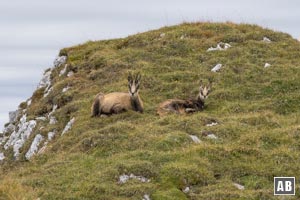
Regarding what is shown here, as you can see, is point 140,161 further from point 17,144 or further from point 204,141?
point 17,144

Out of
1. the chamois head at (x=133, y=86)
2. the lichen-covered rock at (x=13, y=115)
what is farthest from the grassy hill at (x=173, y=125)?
the lichen-covered rock at (x=13, y=115)

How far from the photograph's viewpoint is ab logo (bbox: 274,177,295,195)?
17.6 meters

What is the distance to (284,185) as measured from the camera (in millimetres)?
18219

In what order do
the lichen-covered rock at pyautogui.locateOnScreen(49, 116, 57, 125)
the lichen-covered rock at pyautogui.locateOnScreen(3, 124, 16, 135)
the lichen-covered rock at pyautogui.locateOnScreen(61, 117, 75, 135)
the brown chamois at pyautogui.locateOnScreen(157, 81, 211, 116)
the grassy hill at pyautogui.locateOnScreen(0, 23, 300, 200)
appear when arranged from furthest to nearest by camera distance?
the lichen-covered rock at pyautogui.locateOnScreen(3, 124, 16, 135) → the lichen-covered rock at pyautogui.locateOnScreen(49, 116, 57, 125) → the lichen-covered rock at pyautogui.locateOnScreen(61, 117, 75, 135) → the brown chamois at pyautogui.locateOnScreen(157, 81, 211, 116) → the grassy hill at pyautogui.locateOnScreen(0, 23, 300, 200)

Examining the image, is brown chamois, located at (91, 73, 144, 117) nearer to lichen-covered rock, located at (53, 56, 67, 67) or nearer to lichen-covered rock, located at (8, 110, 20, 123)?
lichen-covered rock, located at (53, 56, 67, 67)

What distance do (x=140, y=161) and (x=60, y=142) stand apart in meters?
6.57

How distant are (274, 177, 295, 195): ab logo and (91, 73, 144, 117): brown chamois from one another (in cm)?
942

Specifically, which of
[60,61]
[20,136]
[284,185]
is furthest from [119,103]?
[60,61]

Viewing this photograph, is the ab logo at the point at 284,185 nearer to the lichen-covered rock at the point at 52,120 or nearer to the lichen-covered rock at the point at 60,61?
the lichen-covered rock at the point at 52,120

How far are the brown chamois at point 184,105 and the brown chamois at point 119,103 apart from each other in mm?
1080

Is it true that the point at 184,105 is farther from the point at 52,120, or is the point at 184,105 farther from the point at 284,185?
the point at 284,185

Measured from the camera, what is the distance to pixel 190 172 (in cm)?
1902

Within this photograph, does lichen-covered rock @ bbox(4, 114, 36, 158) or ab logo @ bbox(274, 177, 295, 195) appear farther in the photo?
lichen-covered rock @ bbox(4, 114, 36, 158)

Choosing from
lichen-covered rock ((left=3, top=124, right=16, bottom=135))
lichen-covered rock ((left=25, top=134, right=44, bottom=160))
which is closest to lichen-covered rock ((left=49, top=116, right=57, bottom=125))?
lichen-covered rock ((left=25, top=134, right=44, bottom=160))
